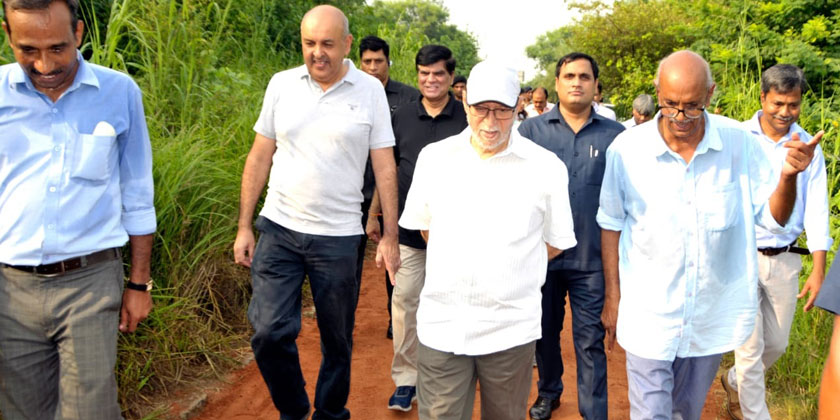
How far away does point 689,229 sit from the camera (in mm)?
3389

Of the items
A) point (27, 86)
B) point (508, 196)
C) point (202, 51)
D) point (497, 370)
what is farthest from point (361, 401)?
point (202, 51)

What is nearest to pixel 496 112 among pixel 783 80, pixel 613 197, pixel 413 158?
pixel 613 197

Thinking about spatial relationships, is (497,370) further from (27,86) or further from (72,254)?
(27,86)

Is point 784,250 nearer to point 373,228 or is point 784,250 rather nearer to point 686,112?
point 686,112

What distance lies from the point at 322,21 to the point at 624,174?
5.69 feet

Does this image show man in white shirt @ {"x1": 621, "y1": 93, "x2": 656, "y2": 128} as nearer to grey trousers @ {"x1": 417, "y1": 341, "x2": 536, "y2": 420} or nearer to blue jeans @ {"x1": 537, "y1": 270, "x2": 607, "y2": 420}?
blue jeans @ {"x1": 537, "y1": 270, "x2": 607, "y2": 420}

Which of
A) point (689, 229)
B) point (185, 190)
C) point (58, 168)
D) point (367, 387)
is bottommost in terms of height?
point (367, 387)

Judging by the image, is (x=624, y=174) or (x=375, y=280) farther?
(x=375, y=280)

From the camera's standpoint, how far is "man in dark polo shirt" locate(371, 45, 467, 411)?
5.09m

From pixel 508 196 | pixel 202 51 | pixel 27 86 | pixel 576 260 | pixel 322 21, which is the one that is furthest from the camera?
pixel 202 51

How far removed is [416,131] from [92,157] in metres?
2.67

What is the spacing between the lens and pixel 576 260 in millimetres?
4562

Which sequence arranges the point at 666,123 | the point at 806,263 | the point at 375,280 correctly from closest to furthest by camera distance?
1. the point at 666,123
2. the point at 806,263
3. the point at 375,280

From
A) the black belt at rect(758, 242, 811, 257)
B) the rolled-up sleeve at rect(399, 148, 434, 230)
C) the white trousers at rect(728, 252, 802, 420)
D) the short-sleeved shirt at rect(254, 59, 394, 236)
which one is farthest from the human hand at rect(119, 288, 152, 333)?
the black belt at rect(758, 242, 811, 257)
